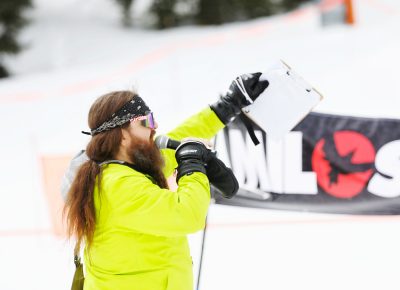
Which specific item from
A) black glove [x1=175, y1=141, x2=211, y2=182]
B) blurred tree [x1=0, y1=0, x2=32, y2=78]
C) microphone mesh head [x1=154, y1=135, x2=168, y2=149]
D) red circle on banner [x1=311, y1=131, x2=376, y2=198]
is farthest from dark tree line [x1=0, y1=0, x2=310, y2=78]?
black glove [x1=175, y1=141, x2=211, y2=182]

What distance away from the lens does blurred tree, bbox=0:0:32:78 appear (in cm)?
1633

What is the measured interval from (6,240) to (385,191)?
148 inches

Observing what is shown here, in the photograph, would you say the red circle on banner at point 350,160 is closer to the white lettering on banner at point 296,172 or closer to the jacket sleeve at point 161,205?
the white lettering on banner at point 296,172

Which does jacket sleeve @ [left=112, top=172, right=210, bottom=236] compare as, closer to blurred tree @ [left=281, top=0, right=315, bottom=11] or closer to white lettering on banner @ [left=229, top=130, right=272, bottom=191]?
white lettering on banner @ [left=229, top=130, right=272, bottom=191]

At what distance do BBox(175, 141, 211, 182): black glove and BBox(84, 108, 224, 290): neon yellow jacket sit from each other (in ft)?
0.09

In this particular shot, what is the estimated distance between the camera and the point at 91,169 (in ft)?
5.94

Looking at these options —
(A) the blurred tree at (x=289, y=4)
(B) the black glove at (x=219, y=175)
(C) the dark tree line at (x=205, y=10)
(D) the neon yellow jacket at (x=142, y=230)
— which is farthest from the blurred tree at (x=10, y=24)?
(B) the black glove at (x=219, y=175)

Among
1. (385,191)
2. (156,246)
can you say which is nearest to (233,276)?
(385,191)

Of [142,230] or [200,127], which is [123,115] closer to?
[142,230]

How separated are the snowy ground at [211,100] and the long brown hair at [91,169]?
57 cm

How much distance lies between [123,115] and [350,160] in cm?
177

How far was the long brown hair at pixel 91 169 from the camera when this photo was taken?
5.86ft

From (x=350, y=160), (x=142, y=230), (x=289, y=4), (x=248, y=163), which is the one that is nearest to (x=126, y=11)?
(x=289, y=4)

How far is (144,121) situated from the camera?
1.93 m
